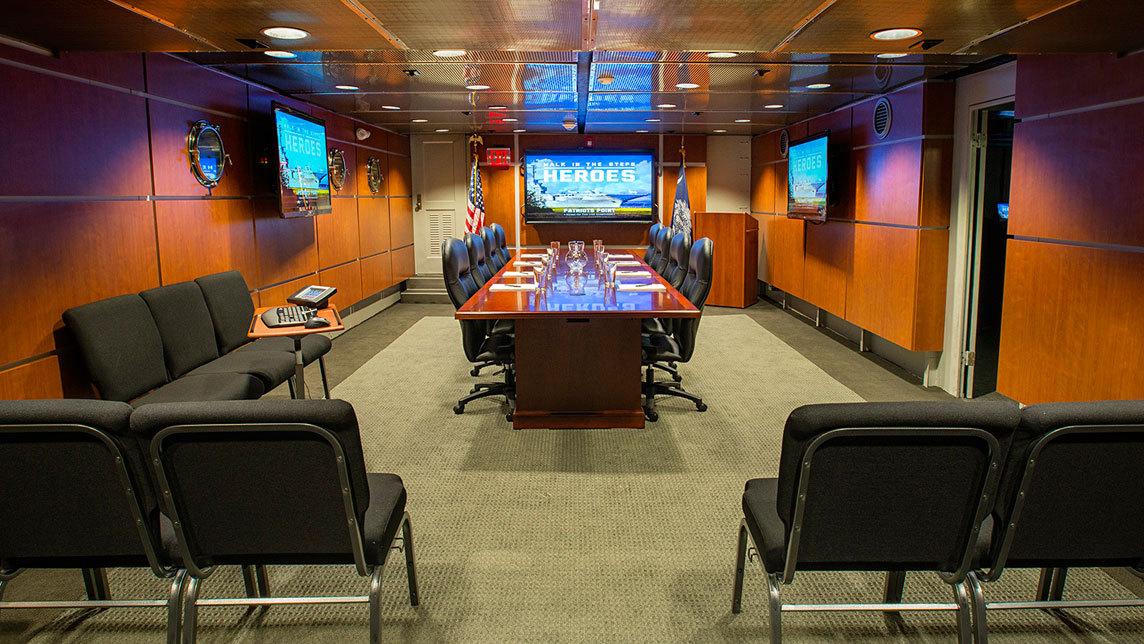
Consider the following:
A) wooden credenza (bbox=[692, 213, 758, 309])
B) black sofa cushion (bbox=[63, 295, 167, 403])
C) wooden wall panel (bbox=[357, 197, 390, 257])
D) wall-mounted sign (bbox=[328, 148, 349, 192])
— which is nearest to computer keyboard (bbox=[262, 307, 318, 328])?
black sofa cushion (bbox=[63, 295, 167, 403])

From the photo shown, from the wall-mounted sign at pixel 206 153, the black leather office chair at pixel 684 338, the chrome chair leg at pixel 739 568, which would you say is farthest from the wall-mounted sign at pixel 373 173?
the chrome chair leg at pixel 739 568

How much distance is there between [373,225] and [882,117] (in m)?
5.63

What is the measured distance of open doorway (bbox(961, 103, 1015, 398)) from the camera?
5.30 metres

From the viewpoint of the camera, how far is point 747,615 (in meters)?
2.45

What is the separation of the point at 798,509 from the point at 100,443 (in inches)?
66.1

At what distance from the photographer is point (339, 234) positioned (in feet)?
25.3

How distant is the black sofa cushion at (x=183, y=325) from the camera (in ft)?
13.3

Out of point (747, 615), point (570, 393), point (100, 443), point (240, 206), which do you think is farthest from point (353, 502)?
point (240, 206)

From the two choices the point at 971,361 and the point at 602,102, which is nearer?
the point at 971,361

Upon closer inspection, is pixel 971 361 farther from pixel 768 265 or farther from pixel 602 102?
pixel 768 265

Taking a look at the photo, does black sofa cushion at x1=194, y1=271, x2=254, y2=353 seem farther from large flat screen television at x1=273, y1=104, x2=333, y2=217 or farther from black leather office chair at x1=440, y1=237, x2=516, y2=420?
black leather office chair at x1=440, y1=237, x2=516, y2=420

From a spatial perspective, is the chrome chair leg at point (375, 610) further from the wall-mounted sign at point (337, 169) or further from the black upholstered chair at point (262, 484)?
the wall-mounted sign at point (337, 169)

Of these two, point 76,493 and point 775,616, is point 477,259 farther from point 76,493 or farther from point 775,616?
point 775,616

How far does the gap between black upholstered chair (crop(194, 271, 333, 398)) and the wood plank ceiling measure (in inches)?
54.9
